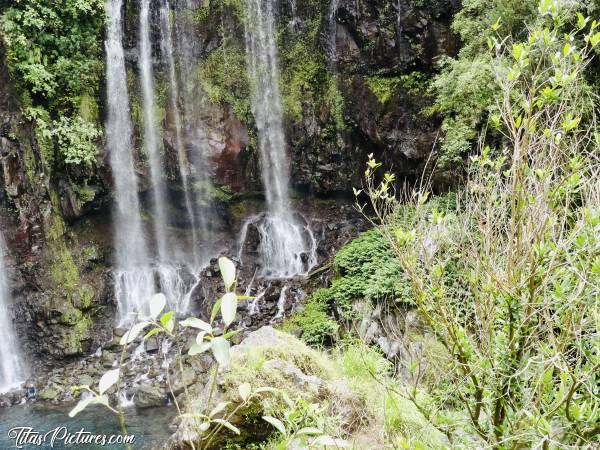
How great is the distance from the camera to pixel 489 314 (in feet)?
6.67

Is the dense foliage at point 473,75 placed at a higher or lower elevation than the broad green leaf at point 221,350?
higher

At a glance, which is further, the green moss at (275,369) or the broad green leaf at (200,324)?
the green moss at (275,369)

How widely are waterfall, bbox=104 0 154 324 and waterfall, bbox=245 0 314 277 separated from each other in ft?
10.8

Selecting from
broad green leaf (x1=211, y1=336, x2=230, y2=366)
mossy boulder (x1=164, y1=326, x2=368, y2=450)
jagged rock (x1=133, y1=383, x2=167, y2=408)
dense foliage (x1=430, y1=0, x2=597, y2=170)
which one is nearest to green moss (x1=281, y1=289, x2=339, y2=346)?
→ jagged rock (x1=133, y1=383, x2=167, y2=408)

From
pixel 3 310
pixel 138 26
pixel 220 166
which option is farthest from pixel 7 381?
pixel 138 26

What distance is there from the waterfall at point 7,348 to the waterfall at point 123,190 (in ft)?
7.31

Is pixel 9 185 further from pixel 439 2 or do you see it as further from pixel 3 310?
pixel 439 2

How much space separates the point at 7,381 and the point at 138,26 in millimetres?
9049

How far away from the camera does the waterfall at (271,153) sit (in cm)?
1209

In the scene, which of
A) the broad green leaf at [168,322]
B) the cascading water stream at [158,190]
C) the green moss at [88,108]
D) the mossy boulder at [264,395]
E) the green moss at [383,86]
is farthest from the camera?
the cascading water stream at [158,190]

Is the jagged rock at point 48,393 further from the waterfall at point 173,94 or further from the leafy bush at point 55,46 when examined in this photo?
the leafy bush at point 55,46

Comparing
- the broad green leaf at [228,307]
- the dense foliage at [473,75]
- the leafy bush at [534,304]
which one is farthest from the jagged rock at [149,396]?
the broad green leaf at [228,307]

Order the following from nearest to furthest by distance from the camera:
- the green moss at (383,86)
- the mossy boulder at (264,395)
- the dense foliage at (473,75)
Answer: the mossy boulder at (264,395) < the dense foliage at (473,75) < the green moss at (383,86)

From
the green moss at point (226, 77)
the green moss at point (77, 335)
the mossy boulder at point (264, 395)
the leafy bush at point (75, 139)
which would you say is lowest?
the green moss at point (77, 335)
